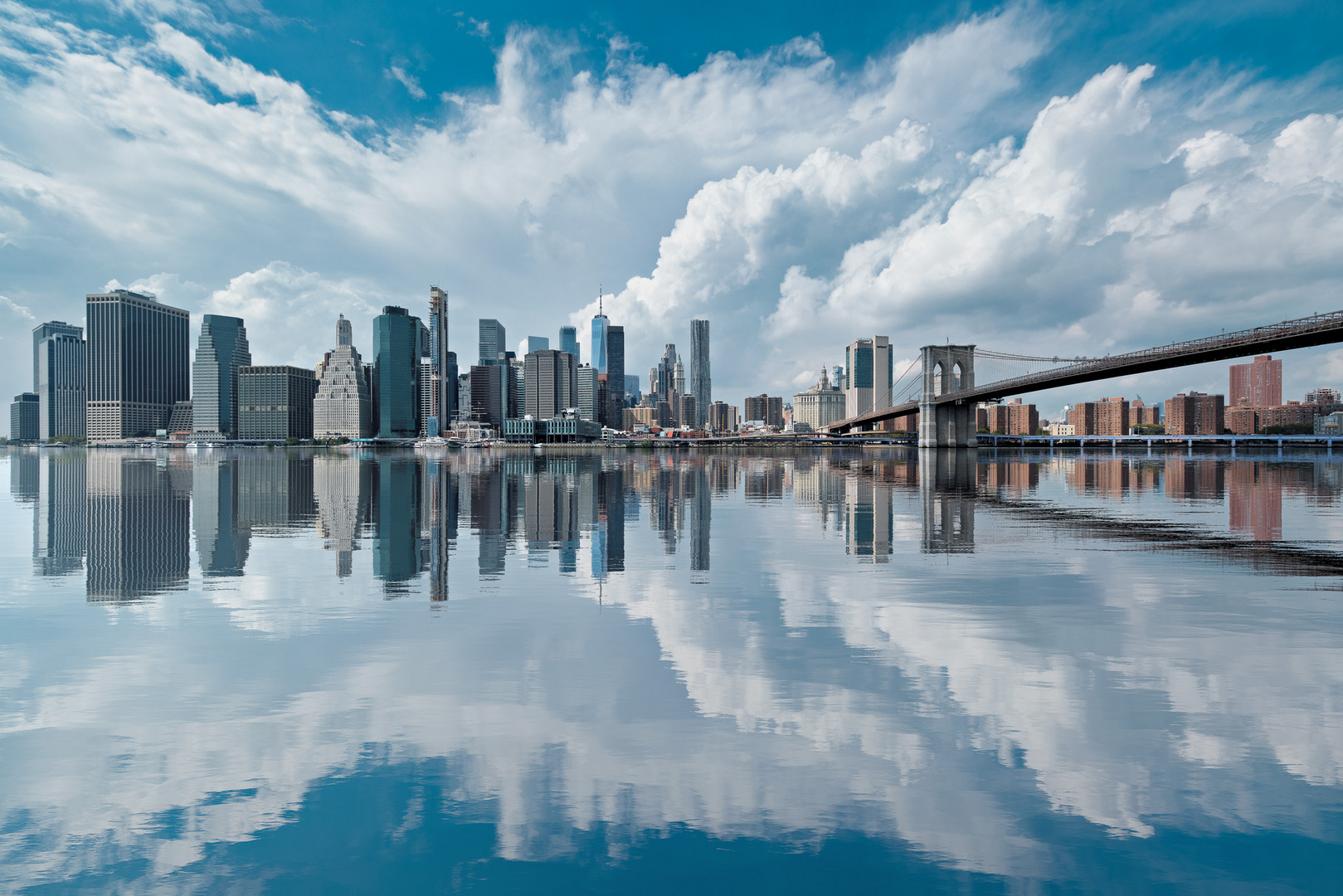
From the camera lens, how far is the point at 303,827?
580 cm

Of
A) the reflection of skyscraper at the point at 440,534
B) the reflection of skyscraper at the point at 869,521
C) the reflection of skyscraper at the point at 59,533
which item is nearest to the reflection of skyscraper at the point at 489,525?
the reflection of skyscraper at the point at 440,534

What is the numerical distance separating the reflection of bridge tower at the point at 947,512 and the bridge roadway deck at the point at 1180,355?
32.1 metres

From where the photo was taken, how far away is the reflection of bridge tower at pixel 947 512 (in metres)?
20.1

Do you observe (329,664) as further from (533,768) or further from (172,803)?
(533,768)

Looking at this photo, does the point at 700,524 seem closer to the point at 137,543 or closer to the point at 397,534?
the point at 397,534

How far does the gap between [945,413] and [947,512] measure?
9149 centimetres

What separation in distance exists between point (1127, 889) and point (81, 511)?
122ft

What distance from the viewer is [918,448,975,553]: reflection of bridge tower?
65.9 feet

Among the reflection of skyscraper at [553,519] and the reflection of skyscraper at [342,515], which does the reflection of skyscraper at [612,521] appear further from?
the reflection of skyscraper at [342,515]

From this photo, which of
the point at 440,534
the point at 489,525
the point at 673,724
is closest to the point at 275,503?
the point at 489,525

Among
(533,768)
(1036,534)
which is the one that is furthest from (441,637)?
(1036,534)

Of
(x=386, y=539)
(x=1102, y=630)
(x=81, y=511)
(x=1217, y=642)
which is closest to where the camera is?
(x=1217, y=642)

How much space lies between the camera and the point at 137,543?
2039 centimetres

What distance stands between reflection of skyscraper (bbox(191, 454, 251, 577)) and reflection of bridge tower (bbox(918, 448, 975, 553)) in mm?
18517
